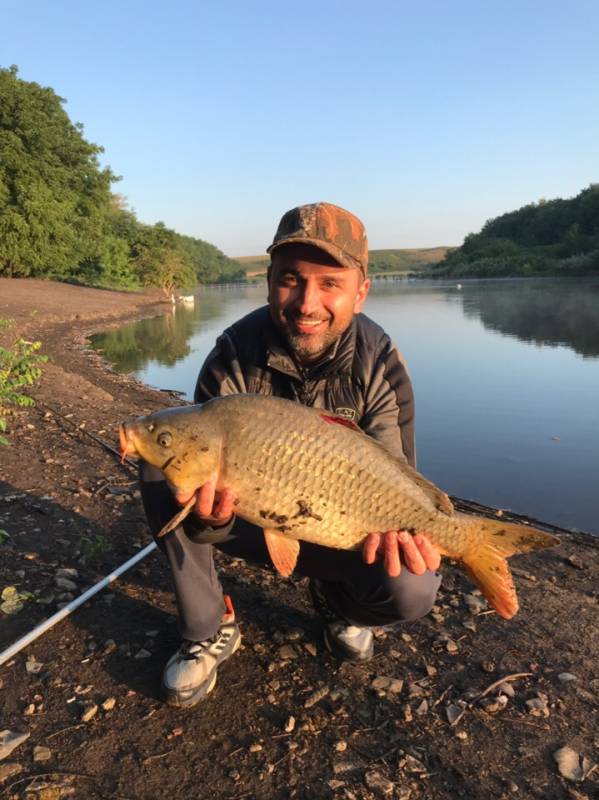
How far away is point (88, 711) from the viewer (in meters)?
2.15

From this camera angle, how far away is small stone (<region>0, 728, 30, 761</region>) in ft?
6.40

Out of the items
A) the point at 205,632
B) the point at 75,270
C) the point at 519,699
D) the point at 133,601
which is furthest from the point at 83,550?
the point at 75,270

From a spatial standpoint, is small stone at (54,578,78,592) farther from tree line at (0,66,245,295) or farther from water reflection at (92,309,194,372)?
tree line at (0,66,245,295)

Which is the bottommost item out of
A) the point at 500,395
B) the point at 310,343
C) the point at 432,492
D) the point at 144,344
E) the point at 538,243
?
the point at 144,344

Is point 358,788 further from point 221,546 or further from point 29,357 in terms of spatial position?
point 29,357

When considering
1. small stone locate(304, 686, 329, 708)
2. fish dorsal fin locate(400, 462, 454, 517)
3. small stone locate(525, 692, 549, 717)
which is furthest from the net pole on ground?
small stone locate(525, 692, 549, 717)

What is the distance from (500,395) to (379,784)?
800 cm

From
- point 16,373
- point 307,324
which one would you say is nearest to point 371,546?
point 307,324

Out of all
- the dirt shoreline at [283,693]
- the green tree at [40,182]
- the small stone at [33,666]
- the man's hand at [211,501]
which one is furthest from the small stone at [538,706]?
the green tree at [40,182]

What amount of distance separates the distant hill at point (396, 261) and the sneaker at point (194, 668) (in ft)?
407

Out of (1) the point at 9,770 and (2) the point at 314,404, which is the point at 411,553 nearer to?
(2) the point at 314,404

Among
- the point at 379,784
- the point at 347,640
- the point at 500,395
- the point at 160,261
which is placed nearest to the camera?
the point at 379,784

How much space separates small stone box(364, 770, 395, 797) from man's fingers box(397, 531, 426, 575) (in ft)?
2.17

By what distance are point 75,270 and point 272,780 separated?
42.1m
